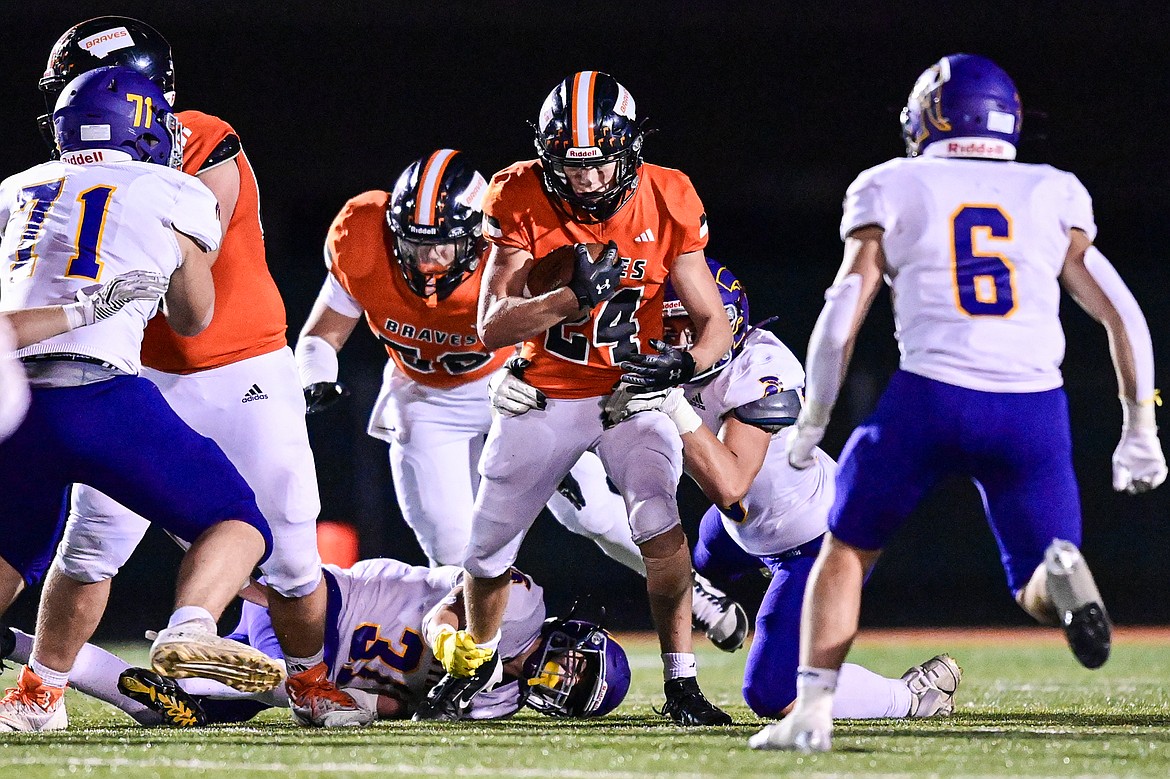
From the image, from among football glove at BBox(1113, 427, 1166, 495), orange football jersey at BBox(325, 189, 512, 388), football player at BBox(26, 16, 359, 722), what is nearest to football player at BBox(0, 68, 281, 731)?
football player at BBox(26, 16, 359, 722)

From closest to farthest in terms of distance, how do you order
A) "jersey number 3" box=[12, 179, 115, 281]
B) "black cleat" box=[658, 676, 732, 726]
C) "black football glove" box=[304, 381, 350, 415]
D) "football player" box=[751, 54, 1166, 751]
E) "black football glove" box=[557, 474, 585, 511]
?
"football player" box=[751, 54, 1166, 751] < "jersey number 3" box=[12, 179, 115, 281] < "black cleat" box=[658, 676, 732, 726] < "black football glove" box=[304, 381, 350, 415] < "black football glove" box=[557, 474, 585, 511]

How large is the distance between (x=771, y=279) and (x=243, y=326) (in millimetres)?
7326

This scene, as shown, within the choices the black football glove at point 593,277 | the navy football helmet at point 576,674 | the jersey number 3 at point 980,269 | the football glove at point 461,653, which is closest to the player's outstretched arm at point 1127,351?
the jersey number 3 at point 980,269

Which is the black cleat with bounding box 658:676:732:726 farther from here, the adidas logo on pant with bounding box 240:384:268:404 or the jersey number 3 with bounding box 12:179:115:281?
the jersey number 3 with bounding box 12:179:115:281

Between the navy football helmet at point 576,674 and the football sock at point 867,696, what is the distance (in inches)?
23.0

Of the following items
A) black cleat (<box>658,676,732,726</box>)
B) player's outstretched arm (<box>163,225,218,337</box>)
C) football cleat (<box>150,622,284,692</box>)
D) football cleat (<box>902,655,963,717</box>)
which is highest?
player's outstretched arm (<box>163,225,218,337</box>)

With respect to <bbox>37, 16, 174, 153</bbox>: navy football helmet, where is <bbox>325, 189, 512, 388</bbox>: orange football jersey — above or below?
below

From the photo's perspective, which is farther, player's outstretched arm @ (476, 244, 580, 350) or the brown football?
the brown football

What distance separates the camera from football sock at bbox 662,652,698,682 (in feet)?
13.1

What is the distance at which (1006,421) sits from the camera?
9.99ft

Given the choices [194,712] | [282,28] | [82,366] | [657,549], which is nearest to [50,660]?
[194,712]

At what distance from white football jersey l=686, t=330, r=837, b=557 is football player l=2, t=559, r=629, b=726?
513mm

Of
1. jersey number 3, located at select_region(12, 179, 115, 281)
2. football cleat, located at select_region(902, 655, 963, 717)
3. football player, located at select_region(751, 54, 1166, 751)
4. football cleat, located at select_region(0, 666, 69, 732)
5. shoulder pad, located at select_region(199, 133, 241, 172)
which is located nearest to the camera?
football player, located at select_region(751, 54, 1166, 751)

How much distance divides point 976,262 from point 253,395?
185 centimetres
